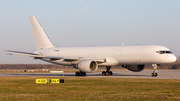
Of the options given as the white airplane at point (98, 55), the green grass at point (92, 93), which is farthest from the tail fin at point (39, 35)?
the green grass at point (92, 93)

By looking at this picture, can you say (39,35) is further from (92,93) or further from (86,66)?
(92,93)

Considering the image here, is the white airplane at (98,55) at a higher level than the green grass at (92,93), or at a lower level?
higher

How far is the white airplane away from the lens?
4225cm

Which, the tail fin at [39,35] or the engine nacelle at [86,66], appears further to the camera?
the tail fin at [39,35]

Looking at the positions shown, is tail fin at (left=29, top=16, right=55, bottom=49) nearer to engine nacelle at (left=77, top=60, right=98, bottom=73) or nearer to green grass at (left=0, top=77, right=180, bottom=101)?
engine nacelle at (left=77, top=60, right=98, bottom=73)

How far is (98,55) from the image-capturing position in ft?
155

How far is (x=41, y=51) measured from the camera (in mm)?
52750

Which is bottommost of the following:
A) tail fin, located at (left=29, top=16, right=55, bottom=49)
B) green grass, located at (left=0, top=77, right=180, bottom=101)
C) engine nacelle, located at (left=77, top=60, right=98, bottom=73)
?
green grass, located at (left=0, top=77, right=180, bottom=101)

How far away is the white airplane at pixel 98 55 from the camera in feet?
139

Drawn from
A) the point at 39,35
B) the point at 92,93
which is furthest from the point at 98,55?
the point at 92,93

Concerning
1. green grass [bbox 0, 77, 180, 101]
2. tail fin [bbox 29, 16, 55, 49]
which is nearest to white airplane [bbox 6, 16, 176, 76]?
tail fin [bbox 29, 16, 55, 49]

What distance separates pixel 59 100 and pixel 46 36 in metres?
38.1

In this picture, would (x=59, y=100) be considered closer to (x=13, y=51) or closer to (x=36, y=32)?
(x=13, y=51)

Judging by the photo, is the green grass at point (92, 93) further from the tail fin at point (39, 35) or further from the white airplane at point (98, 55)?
the tail fin at point (39, 35)
